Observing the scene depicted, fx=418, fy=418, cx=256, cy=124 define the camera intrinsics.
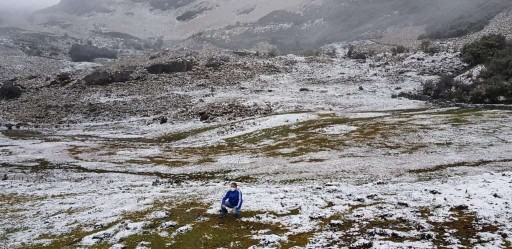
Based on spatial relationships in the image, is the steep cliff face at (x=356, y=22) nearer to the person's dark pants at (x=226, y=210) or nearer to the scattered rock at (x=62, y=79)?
the scattered rock at (x=62, y=79)

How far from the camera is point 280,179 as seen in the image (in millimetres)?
34188

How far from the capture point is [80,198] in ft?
103

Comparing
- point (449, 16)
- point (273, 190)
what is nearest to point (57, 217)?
point (273, 190)

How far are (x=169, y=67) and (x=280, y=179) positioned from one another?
82049 mm

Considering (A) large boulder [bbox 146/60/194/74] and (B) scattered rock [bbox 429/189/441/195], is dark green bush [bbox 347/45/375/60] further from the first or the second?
(B) scattered rock [bbox 429/189/441/195]

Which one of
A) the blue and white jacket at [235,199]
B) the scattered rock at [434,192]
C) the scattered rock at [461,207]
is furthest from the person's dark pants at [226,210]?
the scattered rock at [434,192]

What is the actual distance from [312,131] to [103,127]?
39514 millimetres

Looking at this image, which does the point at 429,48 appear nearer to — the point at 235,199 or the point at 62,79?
the point at 62,79

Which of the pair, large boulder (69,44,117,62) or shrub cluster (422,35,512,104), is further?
large boulder (69,44,117,62)

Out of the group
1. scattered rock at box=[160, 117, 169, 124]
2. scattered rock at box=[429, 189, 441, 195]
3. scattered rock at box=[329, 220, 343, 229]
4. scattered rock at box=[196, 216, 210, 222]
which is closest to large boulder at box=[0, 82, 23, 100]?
scattered rock at box=[160, 117, 169, 124]

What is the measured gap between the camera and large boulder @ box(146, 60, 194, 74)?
110 meters

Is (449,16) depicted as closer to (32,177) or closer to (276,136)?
(276,136)

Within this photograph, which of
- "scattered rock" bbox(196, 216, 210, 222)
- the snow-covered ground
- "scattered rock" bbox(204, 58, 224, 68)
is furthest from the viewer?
"scattered rock" bbox(204, 58, 224, 68)

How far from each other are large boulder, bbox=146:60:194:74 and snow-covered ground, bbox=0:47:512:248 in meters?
34.7
